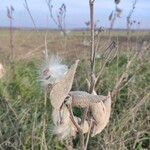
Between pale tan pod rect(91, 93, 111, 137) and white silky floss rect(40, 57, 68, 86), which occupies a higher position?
white silky floss rect(40, 57, 68, 86)

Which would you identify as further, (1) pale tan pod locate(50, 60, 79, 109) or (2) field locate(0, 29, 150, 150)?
(2) field locate(0, 29, 150, 150)

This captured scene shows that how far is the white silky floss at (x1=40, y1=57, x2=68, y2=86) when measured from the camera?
118 centimetres

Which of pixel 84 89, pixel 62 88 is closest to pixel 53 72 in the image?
pixel 62 88

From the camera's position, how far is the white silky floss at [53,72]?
3.89 feet

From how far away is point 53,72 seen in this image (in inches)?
47.1

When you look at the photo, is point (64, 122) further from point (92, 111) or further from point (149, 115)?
point (149, 115)

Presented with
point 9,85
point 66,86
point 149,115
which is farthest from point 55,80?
point 9,85

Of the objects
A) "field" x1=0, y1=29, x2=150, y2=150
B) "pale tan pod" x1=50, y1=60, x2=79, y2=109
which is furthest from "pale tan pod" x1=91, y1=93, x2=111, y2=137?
"field" x1=0, y1=29, x2=150, y2=150

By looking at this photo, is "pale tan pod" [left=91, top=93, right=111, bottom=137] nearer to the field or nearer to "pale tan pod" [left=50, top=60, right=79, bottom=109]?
"pale tan pod" [left=50, top=60, right=79, bottom=109]

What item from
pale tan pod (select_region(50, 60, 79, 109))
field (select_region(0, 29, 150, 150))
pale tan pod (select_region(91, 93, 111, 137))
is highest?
pale tan pod (select_region(50, 60, 79, 109))

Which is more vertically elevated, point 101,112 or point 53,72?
point 53,72

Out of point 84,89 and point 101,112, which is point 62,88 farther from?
point 84,89

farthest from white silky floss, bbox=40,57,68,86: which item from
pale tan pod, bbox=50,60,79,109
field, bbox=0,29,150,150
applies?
field, bbox=0,29,150,150

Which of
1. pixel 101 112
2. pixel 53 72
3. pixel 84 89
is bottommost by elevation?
pixel 84 89
